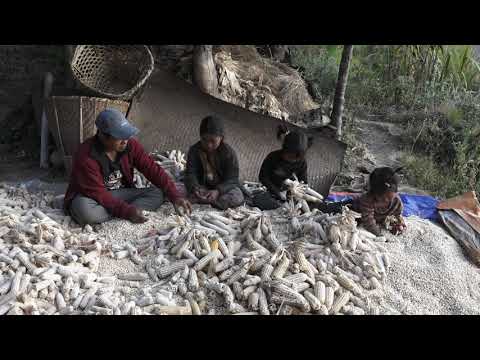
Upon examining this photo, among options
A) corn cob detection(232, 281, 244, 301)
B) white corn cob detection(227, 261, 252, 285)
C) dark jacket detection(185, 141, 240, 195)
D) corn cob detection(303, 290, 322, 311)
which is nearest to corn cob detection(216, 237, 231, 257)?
white corn cob detection(227, 261, 252, 285)

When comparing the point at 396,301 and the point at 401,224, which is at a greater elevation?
the point at 401,224

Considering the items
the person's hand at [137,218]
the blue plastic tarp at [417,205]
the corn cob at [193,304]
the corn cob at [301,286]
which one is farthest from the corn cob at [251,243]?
the blue plastic tarp at [417,205]

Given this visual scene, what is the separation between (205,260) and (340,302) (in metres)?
1.02

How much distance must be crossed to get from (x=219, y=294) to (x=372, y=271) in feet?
3.92

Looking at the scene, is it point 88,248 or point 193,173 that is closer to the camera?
point 88,248

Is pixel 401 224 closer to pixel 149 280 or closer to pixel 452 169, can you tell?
pixel 149 280

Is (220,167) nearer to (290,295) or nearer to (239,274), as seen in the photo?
(239,274)

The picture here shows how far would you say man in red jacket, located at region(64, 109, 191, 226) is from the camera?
4.28 meters

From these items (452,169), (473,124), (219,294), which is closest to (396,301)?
(219,294)

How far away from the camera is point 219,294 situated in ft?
11.6

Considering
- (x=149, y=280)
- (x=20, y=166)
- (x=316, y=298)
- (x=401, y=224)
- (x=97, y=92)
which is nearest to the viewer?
(x=316, y=298)

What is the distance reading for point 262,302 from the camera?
341 centimetres

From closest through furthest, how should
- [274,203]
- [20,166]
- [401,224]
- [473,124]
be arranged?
[401,224] → [274,203] → [20,166] → [473,124]

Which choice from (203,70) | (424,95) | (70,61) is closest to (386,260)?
(203,70)
